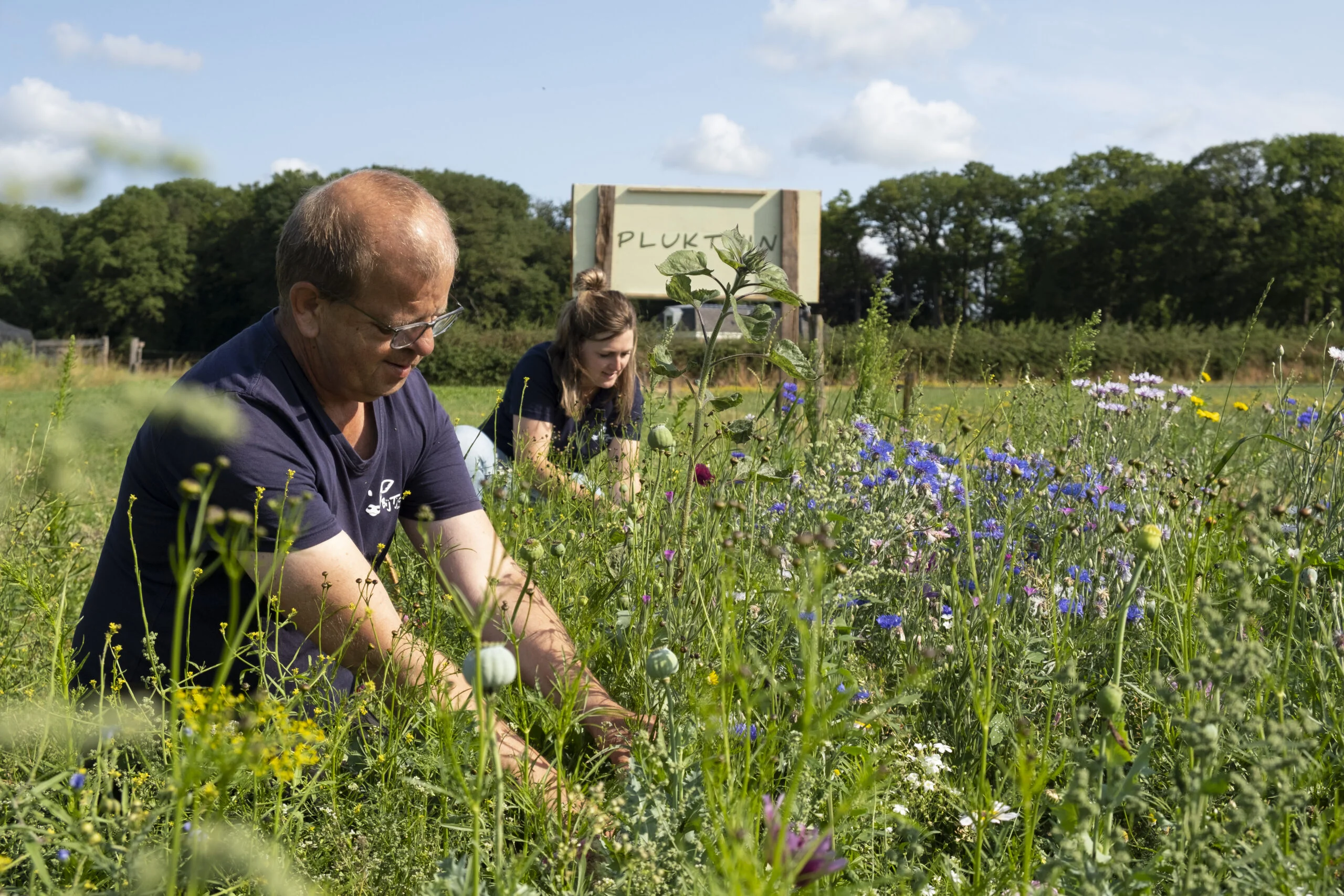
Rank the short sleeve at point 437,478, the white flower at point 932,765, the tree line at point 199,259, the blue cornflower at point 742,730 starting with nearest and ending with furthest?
the tree line at point 199,259 < the blue cornflower at point 742,730 < the white flower at point 932,765 < the short sleeve at point 437,478

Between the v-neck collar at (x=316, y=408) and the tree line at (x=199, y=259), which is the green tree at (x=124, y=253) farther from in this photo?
the v-neck collar at (x=316, y=408)

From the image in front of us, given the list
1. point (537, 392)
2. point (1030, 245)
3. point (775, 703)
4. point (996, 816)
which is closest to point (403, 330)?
point (775, 703)

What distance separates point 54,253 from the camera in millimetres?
667

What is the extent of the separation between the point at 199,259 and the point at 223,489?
7.40 feet

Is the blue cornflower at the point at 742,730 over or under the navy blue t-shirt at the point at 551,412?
under

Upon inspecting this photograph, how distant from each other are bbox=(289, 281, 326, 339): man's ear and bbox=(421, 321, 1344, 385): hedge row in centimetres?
1667

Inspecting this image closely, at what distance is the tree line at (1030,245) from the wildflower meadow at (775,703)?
19294mm

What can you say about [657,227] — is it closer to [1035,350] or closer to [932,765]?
[932,765]

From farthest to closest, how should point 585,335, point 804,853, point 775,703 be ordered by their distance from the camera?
point 585,335
point 775,703
point 804,853

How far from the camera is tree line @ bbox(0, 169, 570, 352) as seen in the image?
2.41 feet

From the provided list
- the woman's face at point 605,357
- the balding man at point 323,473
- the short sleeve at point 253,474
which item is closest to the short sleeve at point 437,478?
the balding man at point 323,473

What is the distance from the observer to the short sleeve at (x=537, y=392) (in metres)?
3.88

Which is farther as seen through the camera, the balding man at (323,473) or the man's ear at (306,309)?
the man's ear at (306,309)

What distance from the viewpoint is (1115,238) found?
40.9 m
